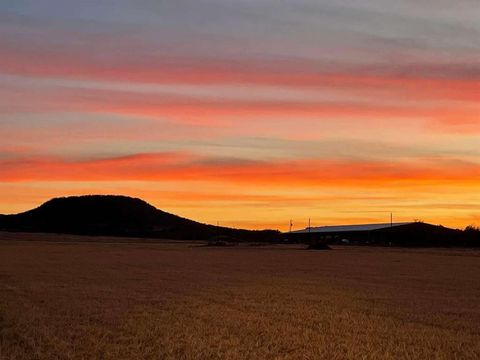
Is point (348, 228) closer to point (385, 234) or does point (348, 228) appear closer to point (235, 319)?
point (385, 234)

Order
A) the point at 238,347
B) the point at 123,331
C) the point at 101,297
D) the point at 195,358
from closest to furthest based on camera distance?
the point at 195,358
the point at 238,347
the point at 123,331
the point at 101,297

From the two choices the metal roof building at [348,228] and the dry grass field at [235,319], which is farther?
the metal roof building at [348,228]

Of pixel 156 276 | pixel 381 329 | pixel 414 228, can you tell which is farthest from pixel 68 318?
pixel 414 228

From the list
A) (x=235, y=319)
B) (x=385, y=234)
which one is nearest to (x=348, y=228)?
(x=385, y=234)

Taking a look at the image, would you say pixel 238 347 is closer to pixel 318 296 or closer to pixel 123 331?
pixel 123 331

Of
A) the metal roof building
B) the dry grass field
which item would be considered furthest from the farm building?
the dry grass field

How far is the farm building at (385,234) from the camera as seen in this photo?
449 feet

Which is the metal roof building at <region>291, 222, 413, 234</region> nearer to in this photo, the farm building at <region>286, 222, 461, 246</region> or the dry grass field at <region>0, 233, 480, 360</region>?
the farm building at <region>286, 222, 461, 246</region>

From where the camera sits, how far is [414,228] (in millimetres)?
153625

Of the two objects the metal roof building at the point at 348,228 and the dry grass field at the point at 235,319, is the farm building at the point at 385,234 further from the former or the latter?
the dry grass field at the point at 235,319

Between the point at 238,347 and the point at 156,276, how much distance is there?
2326 cm

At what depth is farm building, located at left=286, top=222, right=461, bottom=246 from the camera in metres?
137

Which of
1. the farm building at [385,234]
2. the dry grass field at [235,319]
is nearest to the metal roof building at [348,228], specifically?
the farm building at [385,234]

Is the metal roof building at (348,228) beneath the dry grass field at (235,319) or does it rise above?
above
